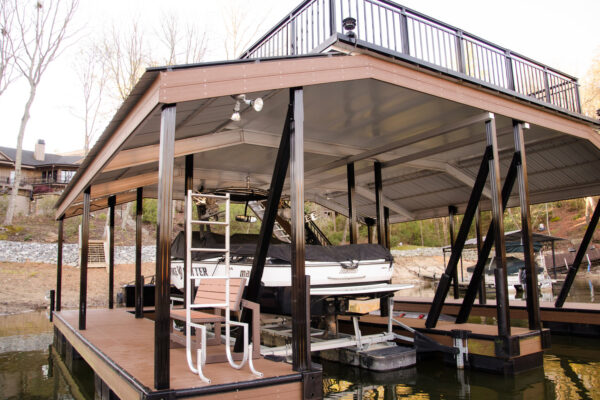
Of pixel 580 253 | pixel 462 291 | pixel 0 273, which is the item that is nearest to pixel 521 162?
pixel 580 253

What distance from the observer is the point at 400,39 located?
601cm

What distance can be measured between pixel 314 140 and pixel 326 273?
2.96 metres

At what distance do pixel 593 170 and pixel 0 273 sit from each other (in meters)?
19.4

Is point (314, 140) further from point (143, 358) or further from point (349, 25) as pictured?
point (143, 358)

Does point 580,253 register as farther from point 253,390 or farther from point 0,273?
point 0,273

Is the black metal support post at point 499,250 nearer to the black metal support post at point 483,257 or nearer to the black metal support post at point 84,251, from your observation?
the black metal support post at point 483,257

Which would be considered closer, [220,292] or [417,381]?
[220,292]

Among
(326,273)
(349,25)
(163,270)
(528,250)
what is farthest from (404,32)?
(163,270)

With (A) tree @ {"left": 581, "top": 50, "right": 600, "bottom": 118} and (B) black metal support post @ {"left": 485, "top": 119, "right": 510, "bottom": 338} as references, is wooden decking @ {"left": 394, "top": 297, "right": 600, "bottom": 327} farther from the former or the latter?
(A) tree @ {"left": 581, "top": 50, "right": 600, "bottom": 118}

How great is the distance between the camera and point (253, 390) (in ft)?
11.8

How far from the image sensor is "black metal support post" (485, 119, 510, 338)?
6.18 meters

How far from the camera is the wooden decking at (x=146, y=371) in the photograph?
11.7 feet

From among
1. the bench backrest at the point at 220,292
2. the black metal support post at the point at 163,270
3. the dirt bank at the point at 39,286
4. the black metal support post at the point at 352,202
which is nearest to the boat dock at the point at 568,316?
the black metal support post at the point at 352,202

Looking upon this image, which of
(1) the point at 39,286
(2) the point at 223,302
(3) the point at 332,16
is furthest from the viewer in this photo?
(1) the point at 39,286
